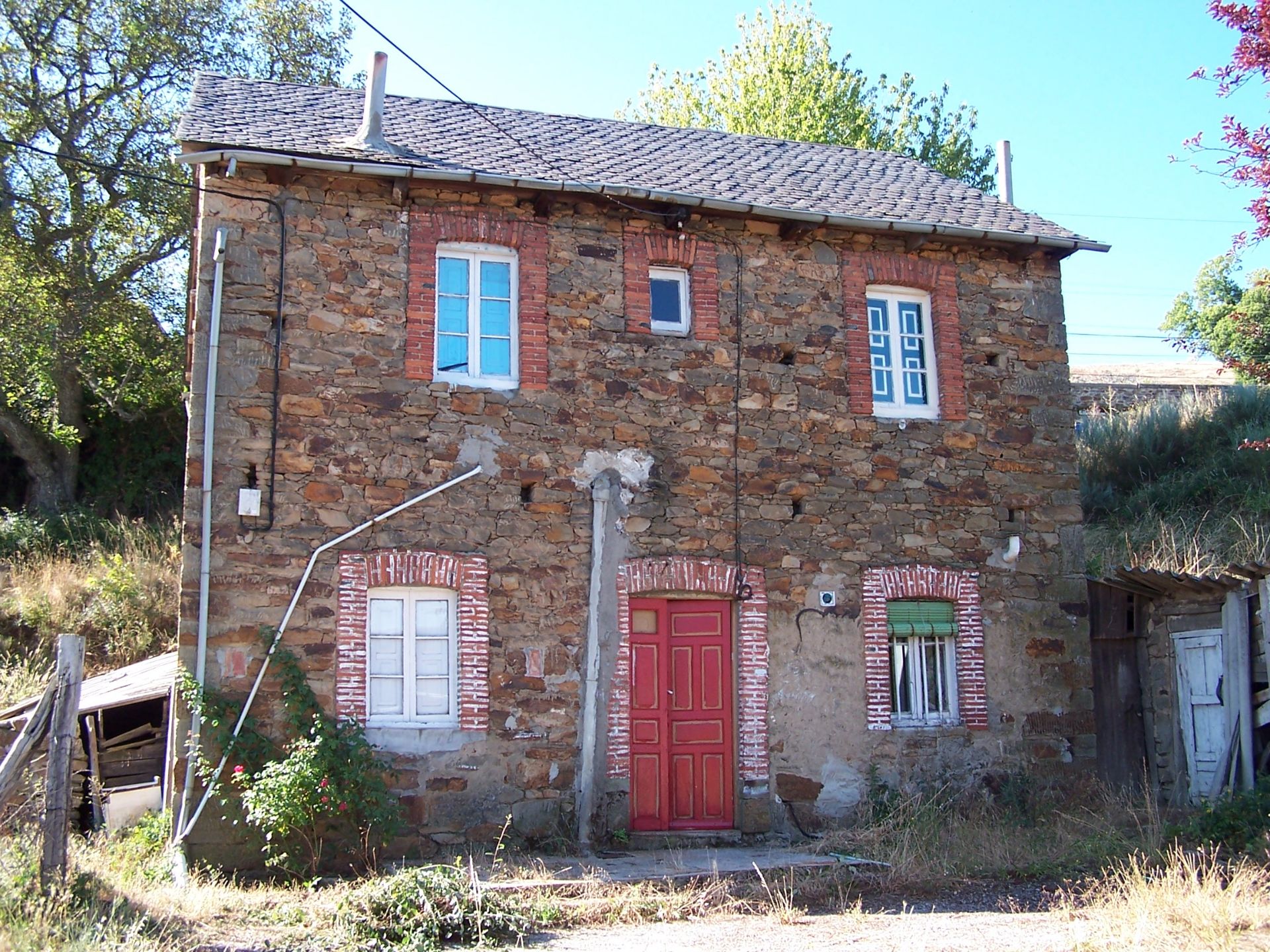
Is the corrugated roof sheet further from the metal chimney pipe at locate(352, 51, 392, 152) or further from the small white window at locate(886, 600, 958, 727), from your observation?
the small white window at locate(886, 600, 958, 727)

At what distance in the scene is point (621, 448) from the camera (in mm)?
11336

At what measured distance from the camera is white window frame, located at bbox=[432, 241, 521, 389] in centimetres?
1102

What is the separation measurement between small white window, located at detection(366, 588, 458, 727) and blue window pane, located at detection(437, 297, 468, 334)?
8.30ft

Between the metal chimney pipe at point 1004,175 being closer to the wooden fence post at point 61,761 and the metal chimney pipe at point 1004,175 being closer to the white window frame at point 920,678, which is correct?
the white window frame at point 920,678

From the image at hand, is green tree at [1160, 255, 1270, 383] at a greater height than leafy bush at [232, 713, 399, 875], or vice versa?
green tree at [1160, 255, 1270, 383]

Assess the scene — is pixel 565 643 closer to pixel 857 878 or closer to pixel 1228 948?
pixel 857 878

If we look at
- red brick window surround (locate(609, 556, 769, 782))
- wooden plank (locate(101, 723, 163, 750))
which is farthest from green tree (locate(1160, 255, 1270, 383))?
wooden plank (locate(101, 723, 163, 750))

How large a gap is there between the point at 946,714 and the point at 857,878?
331 centimetres

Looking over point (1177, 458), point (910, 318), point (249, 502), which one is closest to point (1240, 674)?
point (910, 318)

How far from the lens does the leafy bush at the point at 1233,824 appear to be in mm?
9875

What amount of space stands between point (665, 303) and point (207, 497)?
16.0ft

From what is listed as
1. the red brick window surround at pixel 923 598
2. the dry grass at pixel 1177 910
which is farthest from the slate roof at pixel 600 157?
the dry grass at pixel 1177 910

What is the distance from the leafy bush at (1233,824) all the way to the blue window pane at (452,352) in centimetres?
772

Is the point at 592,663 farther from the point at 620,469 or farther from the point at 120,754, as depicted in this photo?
the point at 120,754
